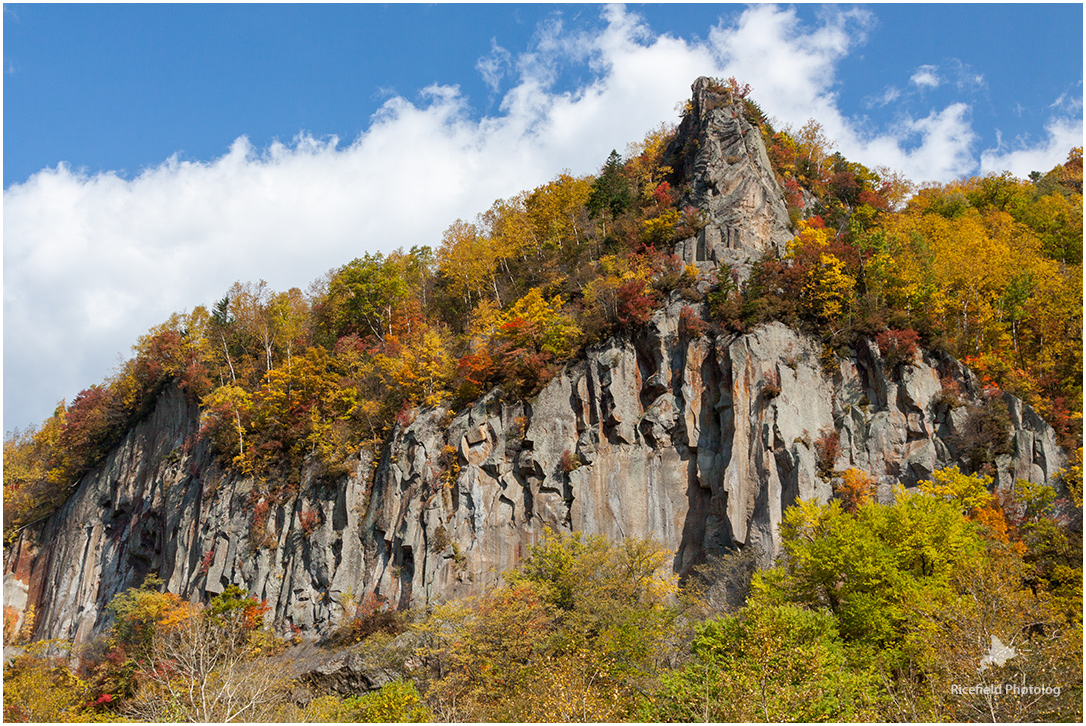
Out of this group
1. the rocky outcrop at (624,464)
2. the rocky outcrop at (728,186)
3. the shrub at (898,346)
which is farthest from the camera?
the rocky outcrop at (728,186)

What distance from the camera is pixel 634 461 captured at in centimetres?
3503

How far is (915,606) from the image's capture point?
21.5m

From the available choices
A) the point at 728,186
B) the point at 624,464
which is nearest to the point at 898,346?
the point at 624,464

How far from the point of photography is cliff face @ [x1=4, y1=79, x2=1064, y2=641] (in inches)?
1268

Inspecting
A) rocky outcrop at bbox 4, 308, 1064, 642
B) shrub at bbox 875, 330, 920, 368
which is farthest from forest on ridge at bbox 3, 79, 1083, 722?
rocky outcrop at bbox 4, 308, 1064, 642

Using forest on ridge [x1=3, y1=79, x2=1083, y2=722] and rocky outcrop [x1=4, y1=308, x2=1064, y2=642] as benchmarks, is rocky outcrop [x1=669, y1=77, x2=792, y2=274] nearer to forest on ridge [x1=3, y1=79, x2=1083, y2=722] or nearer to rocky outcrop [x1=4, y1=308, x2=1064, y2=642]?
forest on ridge [x1=3, y1=79, x2=1083, y2=722]

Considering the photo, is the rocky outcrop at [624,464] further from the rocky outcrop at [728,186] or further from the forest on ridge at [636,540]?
the rocky outcrop at [728,186]

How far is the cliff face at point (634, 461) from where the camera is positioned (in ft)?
106

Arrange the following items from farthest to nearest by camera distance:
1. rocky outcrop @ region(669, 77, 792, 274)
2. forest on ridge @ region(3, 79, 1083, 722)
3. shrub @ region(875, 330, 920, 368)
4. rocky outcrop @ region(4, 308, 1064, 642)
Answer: rocky outcrop @ region(669, 77, 792, 274), shrub @ region(875, 330, 920, 368), rocky outcrop @ region(4, 308, 1064, 642), forest on ridge @ region(3, 79, 1083, 722)

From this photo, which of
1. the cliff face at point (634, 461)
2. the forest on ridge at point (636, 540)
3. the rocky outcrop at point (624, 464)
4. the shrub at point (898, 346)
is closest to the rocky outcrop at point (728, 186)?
the cliff face at point (634, 461)

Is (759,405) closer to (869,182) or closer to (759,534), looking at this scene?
(759,534)

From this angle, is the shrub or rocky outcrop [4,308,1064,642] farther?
the shrub

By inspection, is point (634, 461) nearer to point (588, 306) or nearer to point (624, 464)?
point (624, 464)

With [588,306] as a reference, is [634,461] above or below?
below
